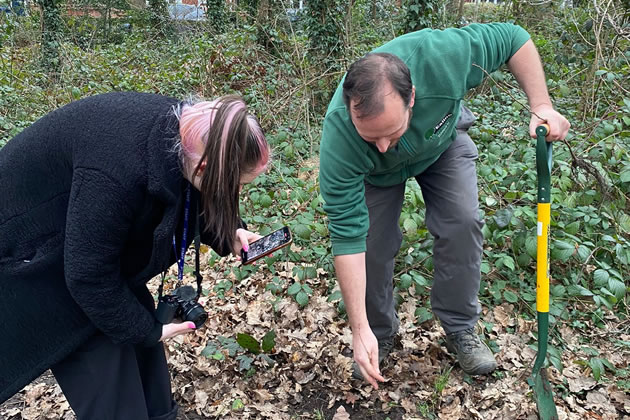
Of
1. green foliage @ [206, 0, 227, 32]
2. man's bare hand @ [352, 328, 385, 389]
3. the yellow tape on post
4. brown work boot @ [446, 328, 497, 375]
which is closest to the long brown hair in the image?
man's bare hand @ [352, 328, 385, 389]

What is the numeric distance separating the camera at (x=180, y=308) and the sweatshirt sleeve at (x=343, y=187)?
0.60 m

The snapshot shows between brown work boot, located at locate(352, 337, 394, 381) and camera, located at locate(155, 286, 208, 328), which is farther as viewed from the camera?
brown work boot, located at locate(352, 337, 394, 381)

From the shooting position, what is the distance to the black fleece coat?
1474 millimetres

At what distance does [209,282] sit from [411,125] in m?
2.31

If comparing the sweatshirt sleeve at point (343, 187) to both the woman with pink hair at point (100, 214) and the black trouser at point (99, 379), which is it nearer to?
the woman with pink hair at point (100, 214)

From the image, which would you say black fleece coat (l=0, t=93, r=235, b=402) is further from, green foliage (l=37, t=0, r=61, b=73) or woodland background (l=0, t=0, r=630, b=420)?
green foliage (l=37, t=0, r=61, b=73)

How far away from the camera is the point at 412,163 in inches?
98.0

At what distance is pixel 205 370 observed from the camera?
3004 mm

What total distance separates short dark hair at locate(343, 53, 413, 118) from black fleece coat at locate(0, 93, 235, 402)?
2.27 ft

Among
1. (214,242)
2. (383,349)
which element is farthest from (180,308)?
(383,349)

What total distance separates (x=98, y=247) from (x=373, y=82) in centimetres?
112

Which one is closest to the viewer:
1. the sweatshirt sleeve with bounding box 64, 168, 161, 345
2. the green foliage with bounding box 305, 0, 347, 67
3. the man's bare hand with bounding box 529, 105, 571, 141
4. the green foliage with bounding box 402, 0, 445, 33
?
the sweatshirt sleeve with bounding box 64, 168, 161, 345

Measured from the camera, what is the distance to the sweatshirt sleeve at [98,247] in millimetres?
1453

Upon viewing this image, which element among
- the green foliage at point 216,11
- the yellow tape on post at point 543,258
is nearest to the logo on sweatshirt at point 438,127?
the yellow tape on post at point 543,258
